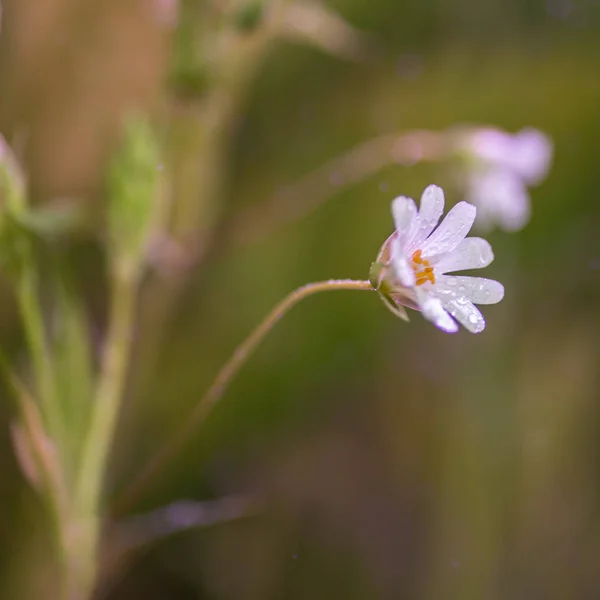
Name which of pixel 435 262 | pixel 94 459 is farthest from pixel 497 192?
pixel 94 459

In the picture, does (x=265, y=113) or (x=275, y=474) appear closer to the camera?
(x=275, y=474)

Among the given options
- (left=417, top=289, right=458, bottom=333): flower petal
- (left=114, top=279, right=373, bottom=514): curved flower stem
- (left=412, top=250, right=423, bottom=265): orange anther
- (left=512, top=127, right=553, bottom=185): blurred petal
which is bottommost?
(left=114, top=279, right=373, bottom=514): curved flower stem

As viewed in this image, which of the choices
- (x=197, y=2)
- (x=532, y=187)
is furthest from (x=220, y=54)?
(x=532, y=187)

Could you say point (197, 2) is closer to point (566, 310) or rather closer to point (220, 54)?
point (220, 54)

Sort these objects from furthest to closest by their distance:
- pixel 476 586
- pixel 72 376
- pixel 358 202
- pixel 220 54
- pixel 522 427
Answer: pixel 358 202 → pixel 522 427 → pixel 476 586 → pixel 220 54 → pixel 72 376

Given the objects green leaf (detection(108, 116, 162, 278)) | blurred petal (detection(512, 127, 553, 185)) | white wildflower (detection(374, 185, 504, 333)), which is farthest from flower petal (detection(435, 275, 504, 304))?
blurred petal (detection(512, 127, 553, 185))

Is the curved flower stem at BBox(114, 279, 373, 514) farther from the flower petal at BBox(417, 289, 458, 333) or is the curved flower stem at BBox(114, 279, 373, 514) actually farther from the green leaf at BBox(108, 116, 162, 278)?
the green leaf at BBox(108, 116, 162, 278)
